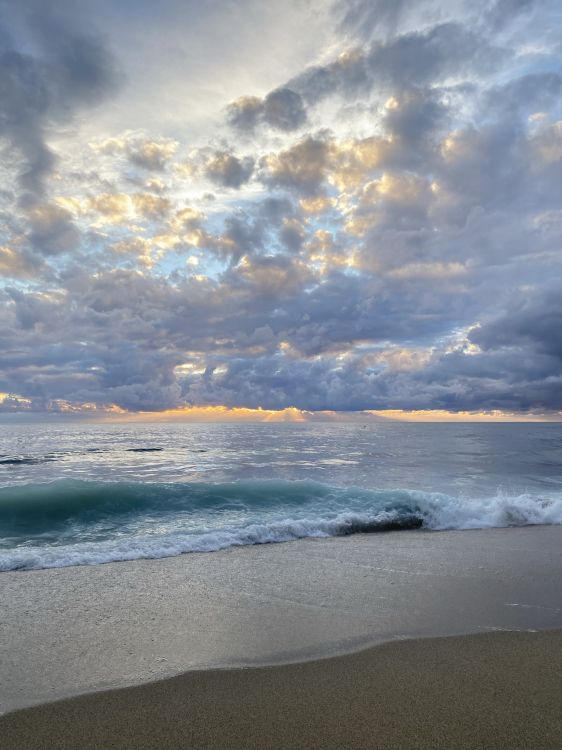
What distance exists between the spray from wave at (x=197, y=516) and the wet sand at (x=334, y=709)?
5.52 meters

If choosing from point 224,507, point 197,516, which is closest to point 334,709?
point 197,516

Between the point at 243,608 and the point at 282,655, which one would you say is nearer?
the point at 282,655

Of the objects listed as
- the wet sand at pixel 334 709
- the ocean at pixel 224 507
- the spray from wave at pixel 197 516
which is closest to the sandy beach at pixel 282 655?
the wet sand at pixel 334 709

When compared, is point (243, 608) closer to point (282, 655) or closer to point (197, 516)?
point (282, 655)

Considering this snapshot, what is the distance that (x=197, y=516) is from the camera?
14.3m

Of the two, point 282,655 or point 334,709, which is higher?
point 334,709

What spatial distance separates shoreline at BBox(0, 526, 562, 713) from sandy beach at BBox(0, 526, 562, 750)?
1.1 inches

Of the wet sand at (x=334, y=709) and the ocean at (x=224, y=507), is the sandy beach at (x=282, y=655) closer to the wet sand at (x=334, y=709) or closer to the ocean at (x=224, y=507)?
the wet sand at (x=334, y=709)

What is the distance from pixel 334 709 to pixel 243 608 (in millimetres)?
2703

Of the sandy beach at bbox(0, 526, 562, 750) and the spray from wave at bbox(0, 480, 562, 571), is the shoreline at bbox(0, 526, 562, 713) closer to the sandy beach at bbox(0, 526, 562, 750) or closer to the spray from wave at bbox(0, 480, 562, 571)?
the sandy beach at bbox(0, 526, 562, 750)

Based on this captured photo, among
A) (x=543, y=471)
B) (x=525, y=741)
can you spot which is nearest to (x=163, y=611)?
(x=525, y=741)

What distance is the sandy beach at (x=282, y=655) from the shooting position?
3.62 m

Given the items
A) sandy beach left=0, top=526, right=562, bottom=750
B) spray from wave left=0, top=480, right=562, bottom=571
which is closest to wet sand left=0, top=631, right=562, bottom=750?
sandy beach left=0, top=526, right=562, bottom=750

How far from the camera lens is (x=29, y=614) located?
6254mm
